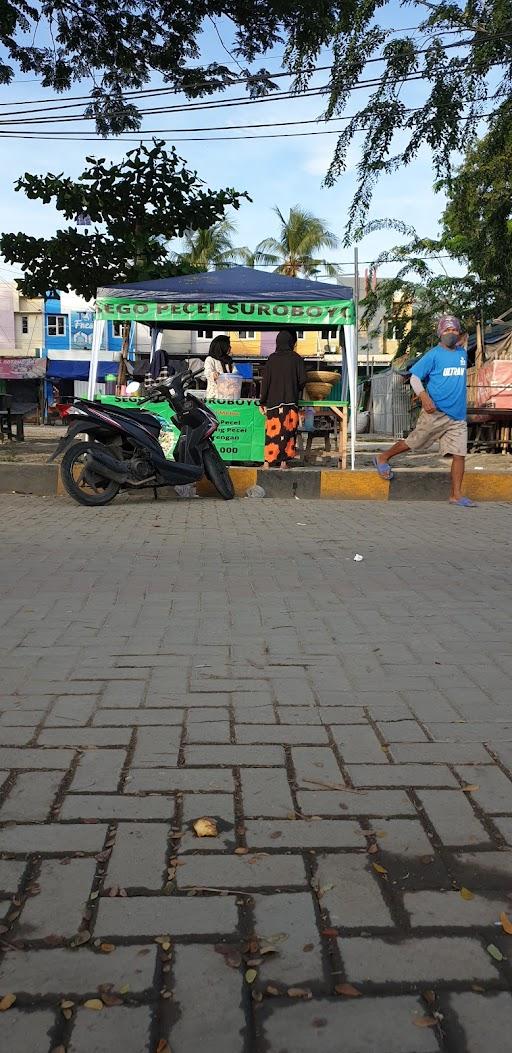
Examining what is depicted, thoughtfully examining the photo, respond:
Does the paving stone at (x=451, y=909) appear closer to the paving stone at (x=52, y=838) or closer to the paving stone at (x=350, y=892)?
the paving stone at (x=350, y=892)

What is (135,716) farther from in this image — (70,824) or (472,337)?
(472,337)

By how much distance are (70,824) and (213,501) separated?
7.80 meters

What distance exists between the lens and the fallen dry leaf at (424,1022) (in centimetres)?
165

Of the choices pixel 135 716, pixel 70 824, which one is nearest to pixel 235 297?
pixel 135 716

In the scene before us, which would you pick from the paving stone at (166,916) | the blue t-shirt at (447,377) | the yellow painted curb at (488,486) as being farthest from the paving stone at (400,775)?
the yellow painted curb at (488,486)

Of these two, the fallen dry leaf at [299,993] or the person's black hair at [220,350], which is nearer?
the fallen dry leaf at [299,993]

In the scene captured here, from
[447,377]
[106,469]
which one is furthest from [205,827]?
[447,377]

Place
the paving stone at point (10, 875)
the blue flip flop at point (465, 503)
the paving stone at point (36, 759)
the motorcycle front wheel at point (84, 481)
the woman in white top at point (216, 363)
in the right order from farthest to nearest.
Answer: the woman in white top at point (216, 363) < the blue flip flop at point (465, 503) < the motorcycle front wheel at point (84, 481) < the paving stone at point (36, 759) < the paving stone at point (10, 875)

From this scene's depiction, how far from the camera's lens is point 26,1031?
163 centimetres

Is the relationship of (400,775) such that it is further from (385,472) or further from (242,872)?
(385,472)

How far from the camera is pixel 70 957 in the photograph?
1.84 m

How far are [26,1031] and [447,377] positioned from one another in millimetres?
8707

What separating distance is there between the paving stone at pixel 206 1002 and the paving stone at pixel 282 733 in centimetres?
114

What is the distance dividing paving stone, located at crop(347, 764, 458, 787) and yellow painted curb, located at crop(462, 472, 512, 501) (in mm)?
8126
